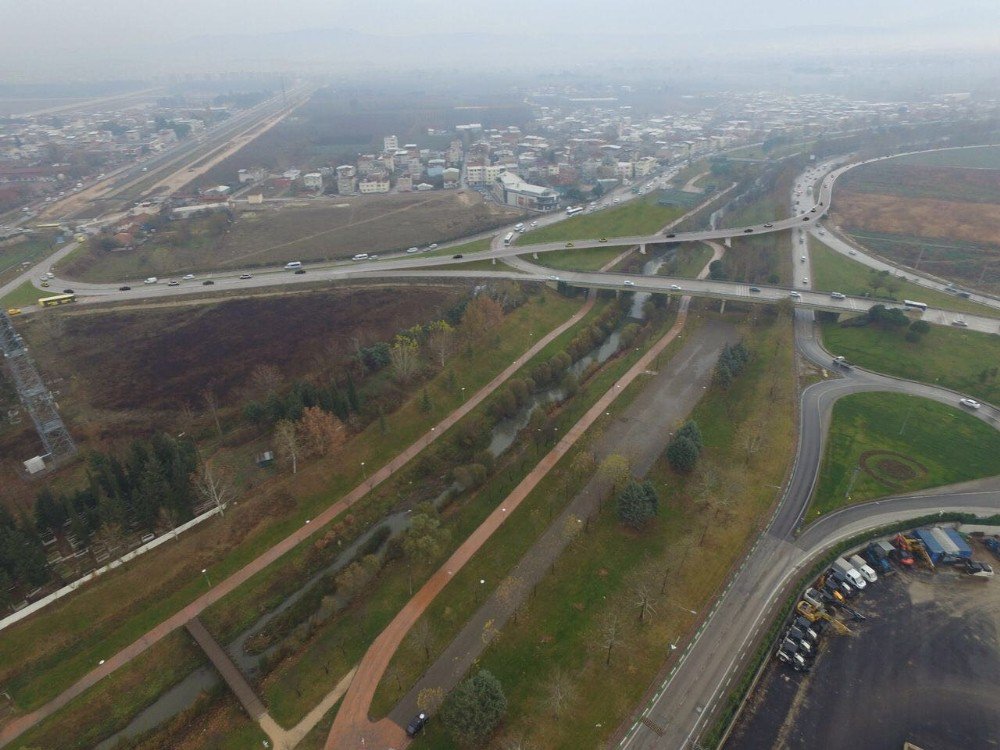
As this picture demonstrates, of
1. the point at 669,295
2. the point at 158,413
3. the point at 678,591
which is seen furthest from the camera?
the point at 669,295

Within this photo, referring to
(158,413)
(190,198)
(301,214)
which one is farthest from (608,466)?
(190,198)

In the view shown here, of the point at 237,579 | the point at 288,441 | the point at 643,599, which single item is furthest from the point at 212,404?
the point at 643,599

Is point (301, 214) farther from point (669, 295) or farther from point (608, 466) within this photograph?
point (608, 466)

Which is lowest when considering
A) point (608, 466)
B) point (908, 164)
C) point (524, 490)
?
point (524, 490)

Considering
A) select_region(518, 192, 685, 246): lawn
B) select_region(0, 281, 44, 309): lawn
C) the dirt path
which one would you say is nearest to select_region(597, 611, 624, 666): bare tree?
the dirt path

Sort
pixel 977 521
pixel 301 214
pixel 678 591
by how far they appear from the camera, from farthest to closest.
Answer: pixel 301 214, pixel 977 521, pixel 678 591

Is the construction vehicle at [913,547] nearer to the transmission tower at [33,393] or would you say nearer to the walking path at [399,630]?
the walking path at [399,630]

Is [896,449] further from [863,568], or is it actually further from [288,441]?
[288,441]

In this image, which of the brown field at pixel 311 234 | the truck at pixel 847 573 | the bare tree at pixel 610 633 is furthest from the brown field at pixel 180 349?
the truck at pixel 847 573
